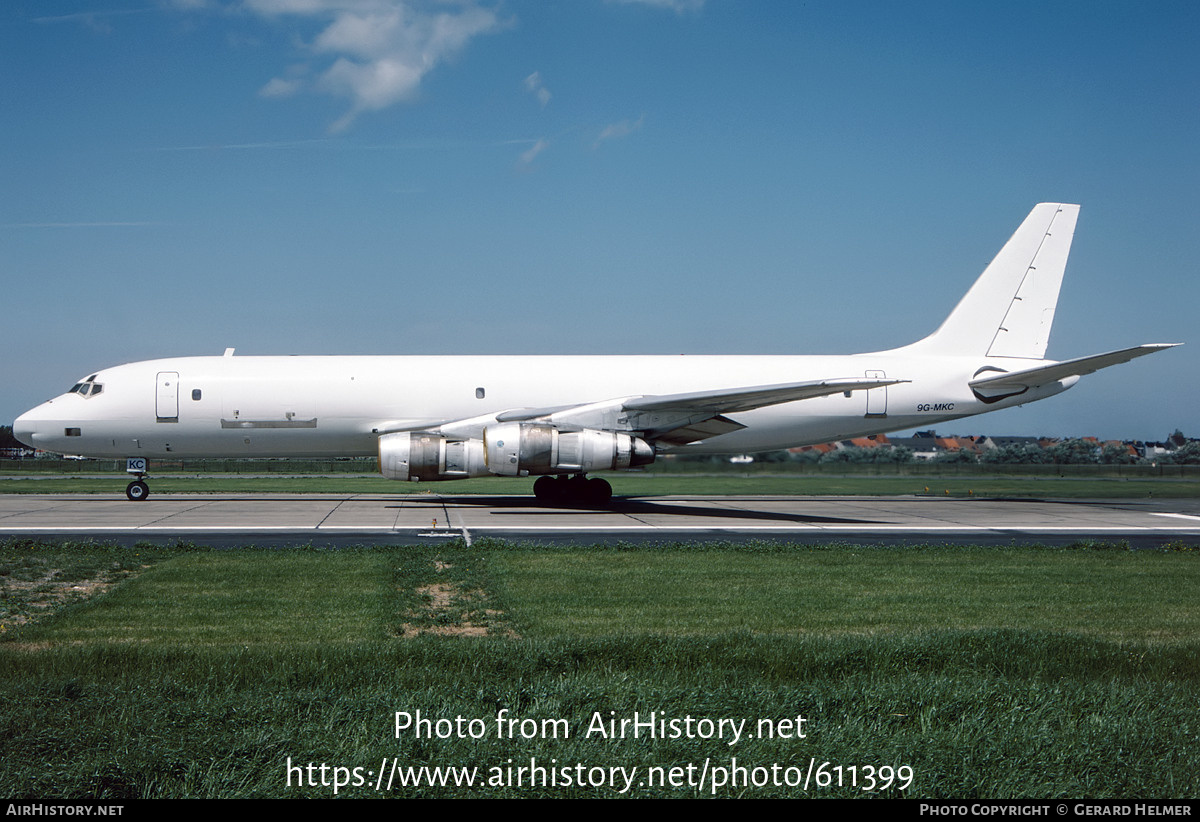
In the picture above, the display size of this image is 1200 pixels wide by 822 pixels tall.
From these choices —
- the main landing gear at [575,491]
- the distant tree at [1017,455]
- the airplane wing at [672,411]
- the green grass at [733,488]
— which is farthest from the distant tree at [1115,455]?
the main landing gear at [575,491]

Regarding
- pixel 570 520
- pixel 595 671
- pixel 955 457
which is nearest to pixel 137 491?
pixel 570 520

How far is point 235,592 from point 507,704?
5043mm

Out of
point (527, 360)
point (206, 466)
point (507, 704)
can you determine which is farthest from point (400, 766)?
point (206, 466)

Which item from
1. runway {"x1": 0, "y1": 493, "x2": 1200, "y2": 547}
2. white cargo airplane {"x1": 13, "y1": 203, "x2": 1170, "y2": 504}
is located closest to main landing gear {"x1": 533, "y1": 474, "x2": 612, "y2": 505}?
white cargo airplane {"x1": 13, "y1": 203, "x2": 1170, "y2": 504}

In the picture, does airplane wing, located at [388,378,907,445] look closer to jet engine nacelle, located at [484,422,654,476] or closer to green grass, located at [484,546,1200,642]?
jet engine nacelle, located at [484,422,654,476]

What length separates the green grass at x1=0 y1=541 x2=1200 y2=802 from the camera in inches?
181

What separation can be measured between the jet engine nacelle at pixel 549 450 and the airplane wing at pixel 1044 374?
991 centimetres

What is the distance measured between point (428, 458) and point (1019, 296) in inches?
635

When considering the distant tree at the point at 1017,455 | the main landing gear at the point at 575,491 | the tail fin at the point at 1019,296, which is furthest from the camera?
the distant tree at the point at 1017,455

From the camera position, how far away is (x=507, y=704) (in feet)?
17.9

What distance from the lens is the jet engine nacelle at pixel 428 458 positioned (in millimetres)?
19547

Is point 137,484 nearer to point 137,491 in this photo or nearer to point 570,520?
point 137,491

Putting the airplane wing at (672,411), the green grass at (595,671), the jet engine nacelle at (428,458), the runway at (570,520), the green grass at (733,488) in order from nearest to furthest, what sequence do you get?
the green grass at (595,671)
the runway at (570,520)
the jet engine nacelle at (428,458)
the airplane wing at (672,411)
the green grass at (733,488)

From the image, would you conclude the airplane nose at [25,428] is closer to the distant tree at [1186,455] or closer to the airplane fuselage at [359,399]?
the airplane fuselage at [359,399]
